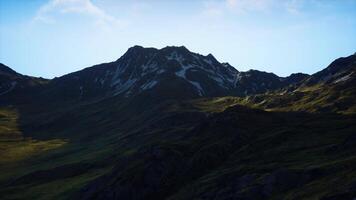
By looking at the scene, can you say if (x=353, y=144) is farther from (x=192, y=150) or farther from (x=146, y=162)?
(x=146, y=162)

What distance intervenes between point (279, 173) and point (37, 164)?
119 m

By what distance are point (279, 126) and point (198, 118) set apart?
72007 mm

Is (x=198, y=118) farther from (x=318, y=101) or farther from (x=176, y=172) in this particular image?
(x=176, y=172)

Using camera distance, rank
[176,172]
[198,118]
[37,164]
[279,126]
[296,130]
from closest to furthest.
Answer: [176,172], [296,130], [279,126], [37,164], [198,118]

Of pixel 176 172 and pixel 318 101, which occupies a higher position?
pixel 318 101

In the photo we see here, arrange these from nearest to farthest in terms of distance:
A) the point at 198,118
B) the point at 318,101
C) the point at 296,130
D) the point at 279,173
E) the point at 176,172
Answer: the point at 279,173, the point at 176,172, the point at 296,130, the point at 318,101, the point at 198,118

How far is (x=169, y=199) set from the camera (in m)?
89.2

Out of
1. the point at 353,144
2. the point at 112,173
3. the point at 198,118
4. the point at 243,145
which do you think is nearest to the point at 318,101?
the point at 198,118

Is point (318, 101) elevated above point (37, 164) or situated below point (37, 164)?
above

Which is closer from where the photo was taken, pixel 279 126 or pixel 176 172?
pixel 176 172

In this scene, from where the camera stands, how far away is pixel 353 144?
8900cm

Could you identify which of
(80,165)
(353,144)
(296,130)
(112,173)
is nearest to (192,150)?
(112,173)

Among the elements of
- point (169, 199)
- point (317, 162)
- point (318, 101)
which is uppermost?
point (318, 101)

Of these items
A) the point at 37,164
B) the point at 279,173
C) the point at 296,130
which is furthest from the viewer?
the point at 37,164
